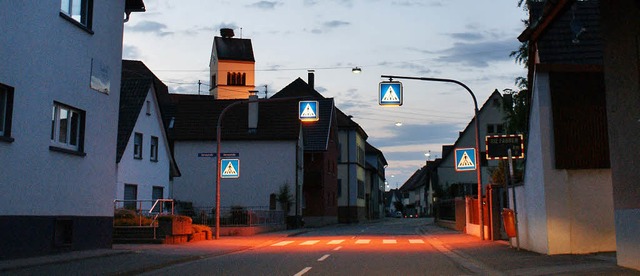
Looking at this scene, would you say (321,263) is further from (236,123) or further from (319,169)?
(319,169)

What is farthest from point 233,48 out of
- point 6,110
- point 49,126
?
point 6,110

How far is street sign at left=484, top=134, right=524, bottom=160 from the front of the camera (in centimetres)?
1939

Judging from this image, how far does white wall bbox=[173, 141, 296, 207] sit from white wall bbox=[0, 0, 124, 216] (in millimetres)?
26708

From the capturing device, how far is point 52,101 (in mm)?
16906

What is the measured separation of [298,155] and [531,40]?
3117 cm

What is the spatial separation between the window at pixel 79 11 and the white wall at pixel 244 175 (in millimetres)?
28046

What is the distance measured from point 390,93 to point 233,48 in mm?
76280

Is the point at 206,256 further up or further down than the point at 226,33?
further down

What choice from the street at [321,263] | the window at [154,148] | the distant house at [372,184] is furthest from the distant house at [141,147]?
the distant house at [372,184]

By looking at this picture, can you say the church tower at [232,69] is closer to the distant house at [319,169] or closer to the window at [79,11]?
the distant house at [319,169]

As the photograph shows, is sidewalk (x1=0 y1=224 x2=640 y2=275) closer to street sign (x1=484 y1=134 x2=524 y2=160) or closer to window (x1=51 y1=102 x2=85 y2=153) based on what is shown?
street sign (x1=484 y1=134 x2=524 y2=160)

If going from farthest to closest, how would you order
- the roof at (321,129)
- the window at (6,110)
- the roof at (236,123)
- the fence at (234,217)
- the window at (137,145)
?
the roof at (321,129), the roof at (236,123), the fence at (234,217), the window at (137,145), the window at (6,110)

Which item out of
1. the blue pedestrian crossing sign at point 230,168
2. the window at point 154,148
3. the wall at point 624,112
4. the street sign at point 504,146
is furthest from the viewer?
the window at point 154,148

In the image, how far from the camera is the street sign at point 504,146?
19391 millimetres
